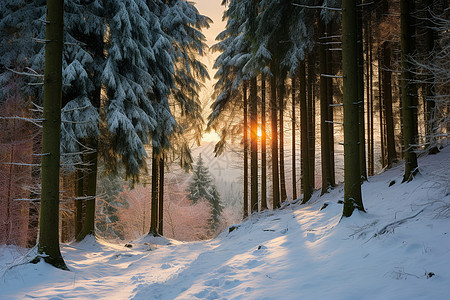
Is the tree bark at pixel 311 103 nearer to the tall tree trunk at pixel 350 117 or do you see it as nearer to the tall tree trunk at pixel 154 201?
the tall tree trunk at pixel 350 117

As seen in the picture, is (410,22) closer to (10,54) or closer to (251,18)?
(251,18)

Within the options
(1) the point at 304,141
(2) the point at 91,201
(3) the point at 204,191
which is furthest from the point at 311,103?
(3) the point at 204,191

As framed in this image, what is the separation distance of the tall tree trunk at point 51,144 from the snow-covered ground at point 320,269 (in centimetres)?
50

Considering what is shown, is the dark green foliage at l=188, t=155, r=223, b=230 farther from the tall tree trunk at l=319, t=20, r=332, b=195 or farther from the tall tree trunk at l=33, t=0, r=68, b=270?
the tall tree trunk at l=33, t=0, r=68, b=270

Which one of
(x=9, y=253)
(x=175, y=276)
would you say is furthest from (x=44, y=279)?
(x=9, y=253)

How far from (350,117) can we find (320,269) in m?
3.77

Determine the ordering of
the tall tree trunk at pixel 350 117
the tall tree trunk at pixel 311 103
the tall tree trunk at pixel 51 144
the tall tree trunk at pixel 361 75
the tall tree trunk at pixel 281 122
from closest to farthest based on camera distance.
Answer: the tall tree trunk at pixel 51 144 < the tall tree trunk at pixel 350 117 < the tall tree trunk at pixel 361 75 < the tall tree trunk at pixel 311 103 < the tall tree trunk at pixel 281 122

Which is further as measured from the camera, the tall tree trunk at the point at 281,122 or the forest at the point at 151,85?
the tall tree trunk at the point at 281,122

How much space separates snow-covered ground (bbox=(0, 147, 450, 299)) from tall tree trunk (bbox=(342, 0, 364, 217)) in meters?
0.43

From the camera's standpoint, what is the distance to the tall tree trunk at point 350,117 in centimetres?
675

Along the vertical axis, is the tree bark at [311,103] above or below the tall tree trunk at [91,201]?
above

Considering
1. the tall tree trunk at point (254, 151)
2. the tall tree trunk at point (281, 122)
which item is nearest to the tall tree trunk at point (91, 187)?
the tall tree trunk at point (254, 151)

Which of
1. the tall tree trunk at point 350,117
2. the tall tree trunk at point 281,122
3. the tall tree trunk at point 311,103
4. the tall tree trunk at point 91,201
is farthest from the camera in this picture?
the tall tree trunk at point 281,122

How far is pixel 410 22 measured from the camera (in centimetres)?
853
